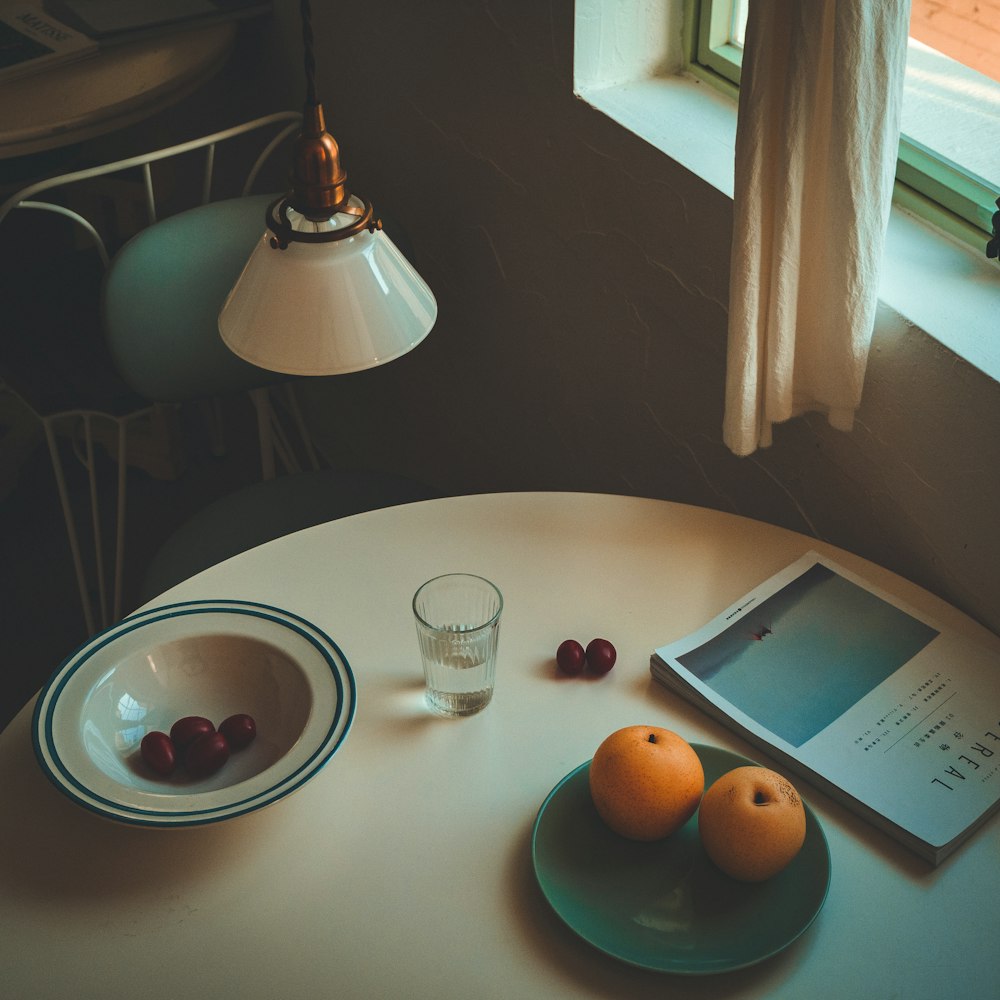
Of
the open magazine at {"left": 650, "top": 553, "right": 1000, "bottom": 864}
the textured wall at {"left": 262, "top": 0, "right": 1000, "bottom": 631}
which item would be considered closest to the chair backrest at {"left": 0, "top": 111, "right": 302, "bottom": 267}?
the textured wall at {"left": 262, "top": 0, "right": 1000, "bottom": 631}

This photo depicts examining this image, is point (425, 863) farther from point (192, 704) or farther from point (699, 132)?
point (699, 132)

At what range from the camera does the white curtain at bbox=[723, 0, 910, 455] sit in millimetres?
953

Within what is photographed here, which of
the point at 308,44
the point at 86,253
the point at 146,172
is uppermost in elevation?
the point at 308,44

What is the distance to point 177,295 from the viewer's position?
1480 millimetres

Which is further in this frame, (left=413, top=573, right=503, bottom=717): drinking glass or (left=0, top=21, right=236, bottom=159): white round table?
(left=0, top=21, right=236, bottom=159): white round table

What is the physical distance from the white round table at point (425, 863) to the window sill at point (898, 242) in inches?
9.9

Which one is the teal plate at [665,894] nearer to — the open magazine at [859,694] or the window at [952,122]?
the open magazine at [859,694]

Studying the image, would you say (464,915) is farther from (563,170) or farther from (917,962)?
(563,170)

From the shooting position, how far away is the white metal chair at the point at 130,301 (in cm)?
147

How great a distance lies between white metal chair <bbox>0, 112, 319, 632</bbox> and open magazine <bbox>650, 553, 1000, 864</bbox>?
2.64ft

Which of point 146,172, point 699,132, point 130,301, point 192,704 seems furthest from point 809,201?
point 146,172

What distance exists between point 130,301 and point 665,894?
3.26 ft

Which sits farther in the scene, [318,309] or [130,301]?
[130,301]

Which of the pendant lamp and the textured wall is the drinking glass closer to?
the pendant lamp
